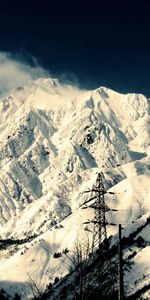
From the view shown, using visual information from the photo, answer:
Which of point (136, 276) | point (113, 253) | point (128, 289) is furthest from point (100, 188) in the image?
point (113, 253)

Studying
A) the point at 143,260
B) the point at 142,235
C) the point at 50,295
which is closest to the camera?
the point at 143,260

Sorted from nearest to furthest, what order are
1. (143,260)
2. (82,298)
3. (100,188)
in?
(82,298) < (100,188) < (143,260)

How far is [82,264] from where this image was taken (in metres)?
30.9

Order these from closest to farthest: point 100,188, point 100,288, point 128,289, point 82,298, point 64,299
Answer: point 82,298, point 100,288, point 100,188, point 128,289, point 64,299

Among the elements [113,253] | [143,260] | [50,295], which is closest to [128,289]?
[143,260]

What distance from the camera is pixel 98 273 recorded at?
34375 millimetres

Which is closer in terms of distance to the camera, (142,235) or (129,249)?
(129,249)

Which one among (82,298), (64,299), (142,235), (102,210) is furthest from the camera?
(142,235)

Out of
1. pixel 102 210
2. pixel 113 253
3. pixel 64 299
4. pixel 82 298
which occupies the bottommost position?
pixel 82 298

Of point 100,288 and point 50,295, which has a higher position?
point 50,295

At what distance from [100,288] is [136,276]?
87.3 meters

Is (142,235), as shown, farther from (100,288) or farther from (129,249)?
(100,288)

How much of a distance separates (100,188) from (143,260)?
72606 mm

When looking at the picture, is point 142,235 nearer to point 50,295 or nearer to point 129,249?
point 129,249
